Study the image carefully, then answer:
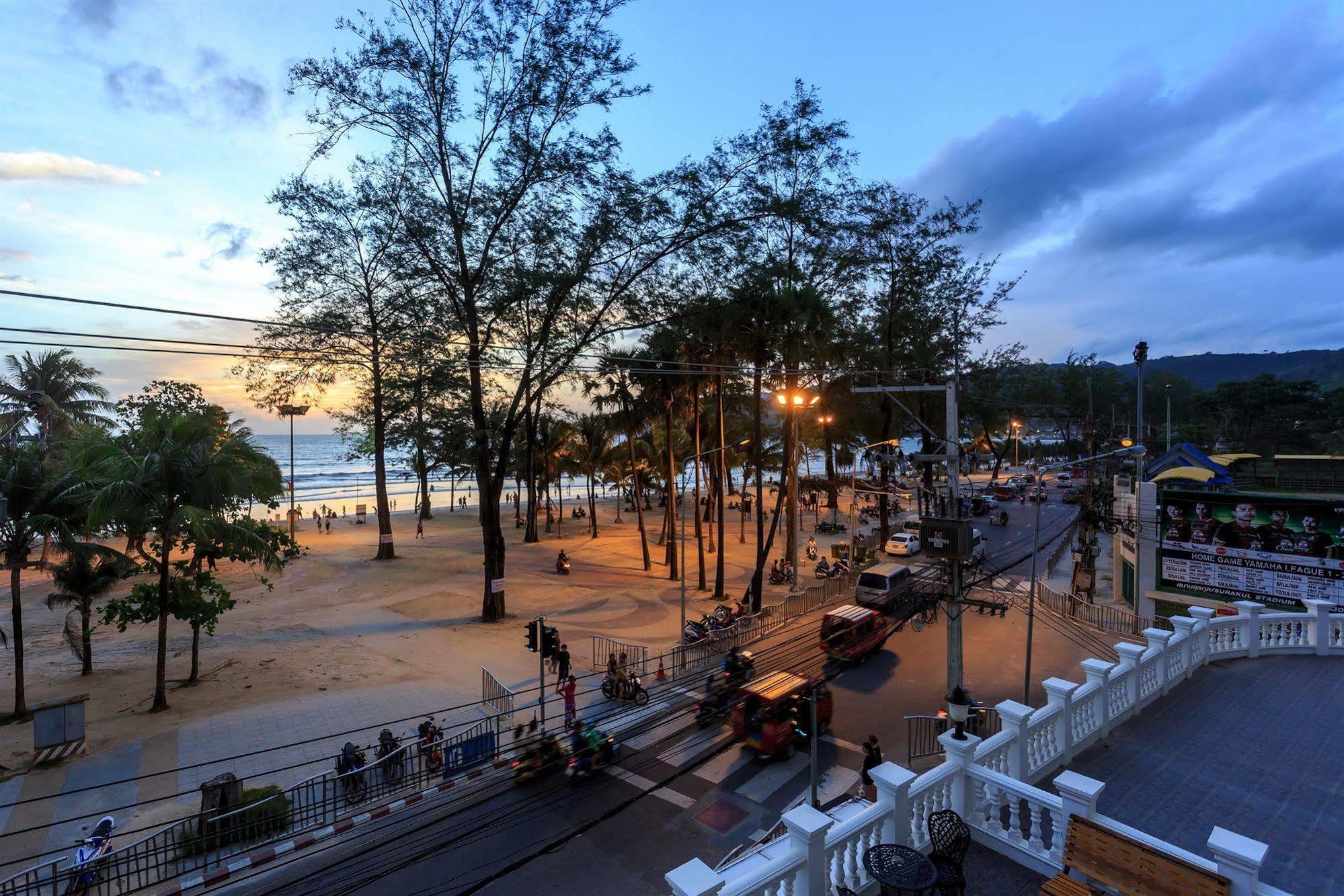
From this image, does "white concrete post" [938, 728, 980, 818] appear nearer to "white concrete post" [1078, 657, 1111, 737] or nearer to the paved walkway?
the paved walkway

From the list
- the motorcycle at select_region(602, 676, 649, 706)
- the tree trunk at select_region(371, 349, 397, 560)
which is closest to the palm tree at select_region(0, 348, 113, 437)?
the tree trunk at select_region(371, 349, 397, 560)

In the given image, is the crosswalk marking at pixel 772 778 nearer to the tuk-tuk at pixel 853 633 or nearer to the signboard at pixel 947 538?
the tuk-tuk at pixel 853 633

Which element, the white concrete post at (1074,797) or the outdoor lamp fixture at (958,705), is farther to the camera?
the outdoor lamp fixture at (958,705)

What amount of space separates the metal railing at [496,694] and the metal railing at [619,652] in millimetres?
3188

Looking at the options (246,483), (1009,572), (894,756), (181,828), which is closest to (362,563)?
(246,483)

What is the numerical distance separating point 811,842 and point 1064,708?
17.5 feet

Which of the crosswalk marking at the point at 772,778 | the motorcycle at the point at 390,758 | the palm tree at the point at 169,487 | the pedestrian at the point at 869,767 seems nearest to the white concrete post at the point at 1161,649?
the pedestrian at the point at 869,767

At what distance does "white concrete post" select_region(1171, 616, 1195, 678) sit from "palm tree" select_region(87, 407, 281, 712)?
849 inches

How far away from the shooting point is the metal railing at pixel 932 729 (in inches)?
493

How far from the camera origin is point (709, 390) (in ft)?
93.1

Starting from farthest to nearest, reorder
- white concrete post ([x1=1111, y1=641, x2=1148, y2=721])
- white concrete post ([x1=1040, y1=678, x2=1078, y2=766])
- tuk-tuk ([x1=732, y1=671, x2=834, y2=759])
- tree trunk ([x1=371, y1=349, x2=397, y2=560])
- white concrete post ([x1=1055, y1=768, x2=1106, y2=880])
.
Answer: tree trunk ([x1=371, y1=349, x2=397, y2=560])
tuk-tuk ([x1=732, y1=671, x2=834, y2=759])
white concrete post ([x1=1111, y1=641, x2=1148, y2=721])
white concrete post ([x1=1040, y1=678, x2=1078, y2=766])
white concrete post ([x1=1055, y1=768, x2=1106, y2=880])

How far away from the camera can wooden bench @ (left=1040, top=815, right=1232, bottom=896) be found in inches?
209

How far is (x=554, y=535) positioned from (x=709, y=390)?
23.1 meters

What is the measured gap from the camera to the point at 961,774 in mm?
7414
